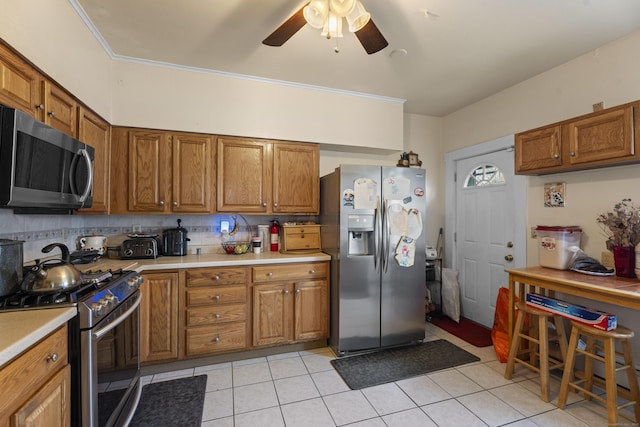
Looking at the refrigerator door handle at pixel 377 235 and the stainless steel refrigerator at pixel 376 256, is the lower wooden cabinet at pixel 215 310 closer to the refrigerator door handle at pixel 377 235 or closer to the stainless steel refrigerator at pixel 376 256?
the stainless steel refrigerator at pixel 376 256

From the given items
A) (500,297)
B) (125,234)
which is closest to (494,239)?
(500,297)

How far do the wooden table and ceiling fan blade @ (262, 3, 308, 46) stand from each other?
96.8 inches

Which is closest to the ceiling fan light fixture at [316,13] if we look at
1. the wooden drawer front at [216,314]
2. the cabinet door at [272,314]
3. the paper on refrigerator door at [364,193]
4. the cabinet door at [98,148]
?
the paper on refrigerator door at [364,193]

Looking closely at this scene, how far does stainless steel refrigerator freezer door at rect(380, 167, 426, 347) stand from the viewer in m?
2.74

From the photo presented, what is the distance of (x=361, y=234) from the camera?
279cm

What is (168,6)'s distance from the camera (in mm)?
1881

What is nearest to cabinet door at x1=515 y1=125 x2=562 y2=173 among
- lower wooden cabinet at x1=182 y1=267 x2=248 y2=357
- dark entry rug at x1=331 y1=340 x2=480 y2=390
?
dark entry rug at x1=331 y1=340 x2=480 y2=390

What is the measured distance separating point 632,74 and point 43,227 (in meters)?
4.63

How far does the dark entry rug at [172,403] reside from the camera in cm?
182

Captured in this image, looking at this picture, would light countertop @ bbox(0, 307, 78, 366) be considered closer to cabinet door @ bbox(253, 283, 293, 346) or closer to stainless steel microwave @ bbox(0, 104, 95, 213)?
stainless steel microwave @ bbox(0, 104, 95, 213)

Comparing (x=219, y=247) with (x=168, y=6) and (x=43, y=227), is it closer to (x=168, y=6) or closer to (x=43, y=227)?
(x=43, y=227)

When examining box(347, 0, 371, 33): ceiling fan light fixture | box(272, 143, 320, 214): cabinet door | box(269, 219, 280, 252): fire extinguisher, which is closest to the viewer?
box(347, 0, 371, 33): ceiling fan light fixture

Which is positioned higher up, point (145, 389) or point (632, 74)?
point (632, 74)

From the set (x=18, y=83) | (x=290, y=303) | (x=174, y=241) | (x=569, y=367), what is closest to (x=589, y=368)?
(x=569, y=367)
